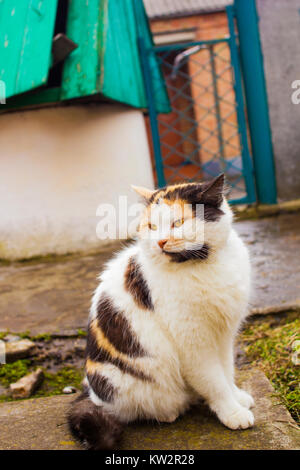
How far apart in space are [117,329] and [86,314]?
1.42 metres

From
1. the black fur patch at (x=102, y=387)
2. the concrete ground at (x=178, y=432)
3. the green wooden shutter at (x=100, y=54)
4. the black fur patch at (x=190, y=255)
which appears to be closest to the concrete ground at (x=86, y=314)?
the concrete ground at (x=178, y=432)

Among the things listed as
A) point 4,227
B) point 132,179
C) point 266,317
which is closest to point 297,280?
point 266,317

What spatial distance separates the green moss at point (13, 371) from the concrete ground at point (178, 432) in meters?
0.50

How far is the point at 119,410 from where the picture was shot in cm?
160

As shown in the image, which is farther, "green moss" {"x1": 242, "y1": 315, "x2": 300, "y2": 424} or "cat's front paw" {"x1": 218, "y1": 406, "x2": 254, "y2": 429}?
"green moss" {"x1": 242, "y1": 315, "x2": 300, "y2": 424}

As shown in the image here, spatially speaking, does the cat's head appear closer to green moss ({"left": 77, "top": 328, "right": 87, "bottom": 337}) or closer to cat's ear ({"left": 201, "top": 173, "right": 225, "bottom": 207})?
cat's ear ({"left": 201, "top": 173, "right": 225, "bottom": 207})

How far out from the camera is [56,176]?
465 centimetres

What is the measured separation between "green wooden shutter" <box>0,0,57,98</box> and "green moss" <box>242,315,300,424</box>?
278cm

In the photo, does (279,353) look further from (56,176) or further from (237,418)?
(56,176)

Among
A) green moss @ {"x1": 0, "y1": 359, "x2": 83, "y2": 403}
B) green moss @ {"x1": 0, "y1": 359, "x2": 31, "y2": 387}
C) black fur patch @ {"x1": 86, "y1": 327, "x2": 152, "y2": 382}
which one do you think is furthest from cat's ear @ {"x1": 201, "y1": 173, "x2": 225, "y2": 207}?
green moss @ {"x1": 0, "y1": 359, "x2": 31, "y2": 387}

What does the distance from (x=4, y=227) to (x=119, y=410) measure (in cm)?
345

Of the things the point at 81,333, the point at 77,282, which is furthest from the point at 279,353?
the point at 77,282

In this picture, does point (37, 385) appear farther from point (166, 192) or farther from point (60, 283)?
point (60, 283)

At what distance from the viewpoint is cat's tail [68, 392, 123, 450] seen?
1.40 metres
